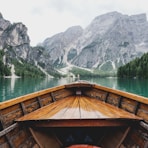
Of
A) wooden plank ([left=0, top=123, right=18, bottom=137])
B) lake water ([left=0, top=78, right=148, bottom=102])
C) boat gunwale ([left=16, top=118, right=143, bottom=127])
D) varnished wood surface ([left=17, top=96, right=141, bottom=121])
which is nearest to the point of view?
wooden plank ([left=0, top=123, right=18, bottom=137])

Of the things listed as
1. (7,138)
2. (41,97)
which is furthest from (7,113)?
(41,97)

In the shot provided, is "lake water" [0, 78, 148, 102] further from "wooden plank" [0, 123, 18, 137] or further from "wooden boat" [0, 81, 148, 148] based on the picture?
"wooden plank" [0, 123, 18, 137]

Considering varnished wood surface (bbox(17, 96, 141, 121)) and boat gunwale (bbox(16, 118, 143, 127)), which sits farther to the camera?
varnished wood surface (bbox(17, 96, 141, 121))

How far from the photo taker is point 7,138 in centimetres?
675

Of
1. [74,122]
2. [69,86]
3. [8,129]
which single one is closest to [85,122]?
[74,122]

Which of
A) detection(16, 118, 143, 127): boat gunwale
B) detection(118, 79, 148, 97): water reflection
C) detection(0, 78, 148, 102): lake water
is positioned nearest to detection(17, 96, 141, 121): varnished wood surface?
detection(16, 118, 143, 127): boat gunwale

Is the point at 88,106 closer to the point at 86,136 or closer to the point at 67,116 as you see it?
the point at 86,136

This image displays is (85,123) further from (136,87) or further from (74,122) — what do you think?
(136,87)

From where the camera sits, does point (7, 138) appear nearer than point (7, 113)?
Yes

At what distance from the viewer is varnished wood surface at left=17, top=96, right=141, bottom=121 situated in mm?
7879

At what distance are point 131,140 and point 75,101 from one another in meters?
3.89

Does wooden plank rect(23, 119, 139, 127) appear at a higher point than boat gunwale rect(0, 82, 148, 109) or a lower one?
lower

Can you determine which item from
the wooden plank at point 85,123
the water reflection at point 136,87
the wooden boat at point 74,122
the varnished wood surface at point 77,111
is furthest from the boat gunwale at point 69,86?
the water reflection at point 136,87

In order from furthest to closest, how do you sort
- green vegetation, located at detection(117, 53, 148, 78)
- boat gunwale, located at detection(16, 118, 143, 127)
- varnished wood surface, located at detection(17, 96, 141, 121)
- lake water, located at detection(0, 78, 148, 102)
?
green vegetation, located at detection(117, 53, 148, 78) → lake water, located at detection(0, 78, 148, 102) → varnished wood surface, located at detection(17, 96, 141, 121) → boat gunwale, located at detection(16, 118, 143, 127)
